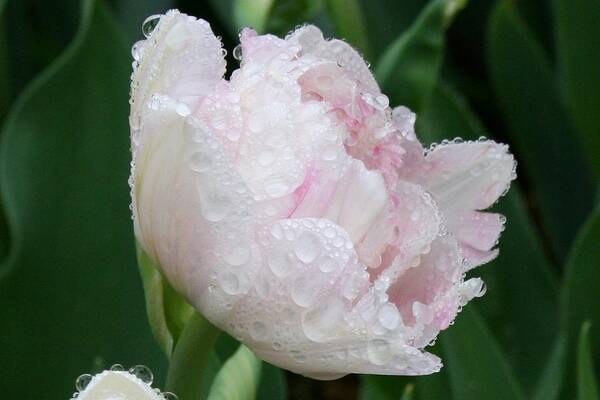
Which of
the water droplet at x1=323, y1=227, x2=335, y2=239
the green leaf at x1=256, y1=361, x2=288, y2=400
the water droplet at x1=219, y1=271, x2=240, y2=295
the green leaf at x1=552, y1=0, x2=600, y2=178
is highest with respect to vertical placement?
the green leaf at x1=552, y1=0, x2=600, y2=178

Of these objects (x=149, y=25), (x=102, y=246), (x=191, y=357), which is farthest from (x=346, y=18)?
(x=191, y=357)

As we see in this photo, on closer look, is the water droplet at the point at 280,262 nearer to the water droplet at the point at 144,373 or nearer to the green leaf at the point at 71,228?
the water droplet at the point at 144,373

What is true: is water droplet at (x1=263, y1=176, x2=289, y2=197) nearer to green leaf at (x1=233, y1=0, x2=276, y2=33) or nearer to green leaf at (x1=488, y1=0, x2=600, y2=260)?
green leaf at (x1=233, y1=0, x2=276, y2=33)

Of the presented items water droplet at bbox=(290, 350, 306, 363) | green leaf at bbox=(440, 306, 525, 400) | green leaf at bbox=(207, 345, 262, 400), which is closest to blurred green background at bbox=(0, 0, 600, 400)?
green leaf at bbox=(440, 306, 525, 400)

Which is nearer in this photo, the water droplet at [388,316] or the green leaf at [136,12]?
the water droplet at [388,316]

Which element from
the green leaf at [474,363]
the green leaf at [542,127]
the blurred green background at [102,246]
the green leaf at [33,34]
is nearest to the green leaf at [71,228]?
the blurred green background at [102,246]

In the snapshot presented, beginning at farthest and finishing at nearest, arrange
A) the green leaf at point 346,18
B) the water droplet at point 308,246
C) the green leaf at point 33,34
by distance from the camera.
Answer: the green leaf at point 33,34, the green leaf at point 346,18, the water droplet at point 308,246
